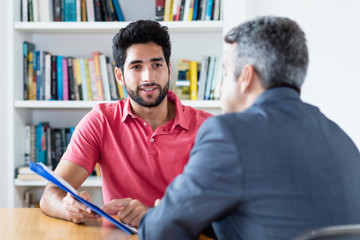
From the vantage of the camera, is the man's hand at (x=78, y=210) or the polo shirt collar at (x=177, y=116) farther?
the polo shirt collar at (x=177, y=116)

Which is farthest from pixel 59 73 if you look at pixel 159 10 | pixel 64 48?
pixel 159 10

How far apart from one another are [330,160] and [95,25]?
2.02 meters

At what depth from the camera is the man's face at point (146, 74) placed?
5.97 ft

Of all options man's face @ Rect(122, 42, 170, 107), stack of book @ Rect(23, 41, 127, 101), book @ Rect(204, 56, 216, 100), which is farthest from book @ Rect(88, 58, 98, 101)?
man's face @ Rect(122, 42, 170, 107)

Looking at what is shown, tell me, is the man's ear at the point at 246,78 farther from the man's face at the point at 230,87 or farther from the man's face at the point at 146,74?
the man's face at the point at 146,74

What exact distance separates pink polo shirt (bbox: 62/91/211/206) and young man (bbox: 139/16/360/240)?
0.80 metres

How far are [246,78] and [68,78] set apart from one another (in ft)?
6.27

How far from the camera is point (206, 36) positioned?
280 cm

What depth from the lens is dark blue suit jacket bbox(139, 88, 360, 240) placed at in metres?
0.79

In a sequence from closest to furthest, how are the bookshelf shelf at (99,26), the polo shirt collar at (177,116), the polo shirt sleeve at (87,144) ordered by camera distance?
the polo shirt sleeve at (87,144), the polo shirt collar at (177,116), the bookshelf shelf at (99,26)

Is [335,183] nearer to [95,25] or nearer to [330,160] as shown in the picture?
[330,160]

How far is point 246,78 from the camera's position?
3.16 ft

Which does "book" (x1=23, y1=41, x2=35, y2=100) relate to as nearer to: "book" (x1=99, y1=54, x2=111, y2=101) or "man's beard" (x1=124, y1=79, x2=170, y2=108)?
"book" (x1=99, y1=54, x2=111, y2=101)

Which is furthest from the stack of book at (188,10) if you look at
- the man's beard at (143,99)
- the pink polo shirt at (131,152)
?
the pink polo shirt at (131,152)
